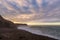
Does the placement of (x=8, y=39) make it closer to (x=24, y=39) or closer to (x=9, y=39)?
(x=9, y=39)

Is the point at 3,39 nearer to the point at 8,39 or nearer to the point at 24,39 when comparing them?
the point at 8,39

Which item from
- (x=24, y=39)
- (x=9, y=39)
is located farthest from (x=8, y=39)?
(x=24, y=39)

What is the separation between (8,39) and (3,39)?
1043 mm

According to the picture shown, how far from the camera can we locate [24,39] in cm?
3325

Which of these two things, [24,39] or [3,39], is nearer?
[3,39]

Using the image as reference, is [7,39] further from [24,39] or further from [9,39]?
[24,39]

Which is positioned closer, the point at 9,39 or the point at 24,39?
the point at 9,39

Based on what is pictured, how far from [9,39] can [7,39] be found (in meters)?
0.35

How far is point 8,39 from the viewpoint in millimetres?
30703

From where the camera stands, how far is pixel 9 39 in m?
30.7

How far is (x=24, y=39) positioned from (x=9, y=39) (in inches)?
140

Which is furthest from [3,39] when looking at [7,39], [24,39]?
[24,39]

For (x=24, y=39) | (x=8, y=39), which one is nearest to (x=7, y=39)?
(x=8, y=39)

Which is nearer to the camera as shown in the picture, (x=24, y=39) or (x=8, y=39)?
(x=8, y=39)
